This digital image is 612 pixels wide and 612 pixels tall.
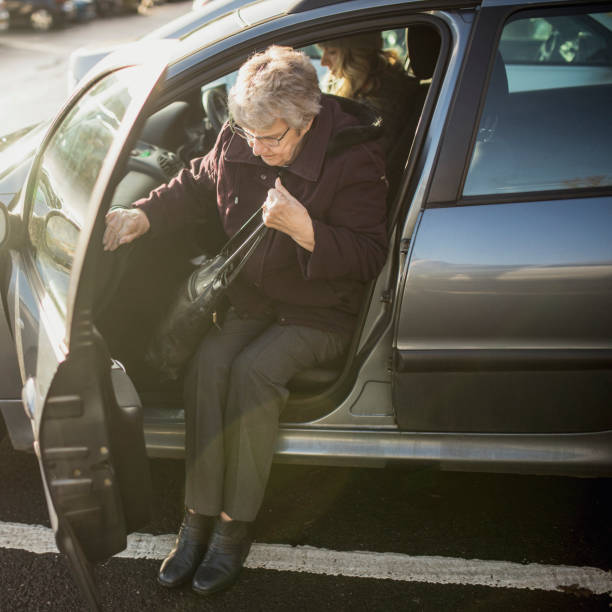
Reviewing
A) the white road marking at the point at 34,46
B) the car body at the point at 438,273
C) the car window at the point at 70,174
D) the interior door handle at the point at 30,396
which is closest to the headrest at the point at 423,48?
the car body at the point at 438,273

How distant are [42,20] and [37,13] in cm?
19

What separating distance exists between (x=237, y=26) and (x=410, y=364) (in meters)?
1.13

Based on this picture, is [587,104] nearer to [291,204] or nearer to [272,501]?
[291,204]

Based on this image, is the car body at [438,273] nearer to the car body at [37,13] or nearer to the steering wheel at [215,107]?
the steering wheel at [215,107]

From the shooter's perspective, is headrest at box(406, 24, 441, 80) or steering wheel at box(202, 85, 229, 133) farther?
steering wheel at box(202, 85, 229, 133)

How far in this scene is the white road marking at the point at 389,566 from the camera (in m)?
2.06

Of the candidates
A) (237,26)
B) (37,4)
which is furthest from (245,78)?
(37,4)

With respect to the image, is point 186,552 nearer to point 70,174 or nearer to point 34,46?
point 70,174

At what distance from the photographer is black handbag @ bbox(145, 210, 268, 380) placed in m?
2.07

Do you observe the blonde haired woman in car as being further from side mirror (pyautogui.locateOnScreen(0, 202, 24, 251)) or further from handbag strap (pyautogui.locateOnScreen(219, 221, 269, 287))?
side mirror (pyautogui.locateOnScreen(0, 202, 24, 251))

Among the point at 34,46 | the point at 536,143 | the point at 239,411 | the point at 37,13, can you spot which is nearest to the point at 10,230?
the point at 239,411

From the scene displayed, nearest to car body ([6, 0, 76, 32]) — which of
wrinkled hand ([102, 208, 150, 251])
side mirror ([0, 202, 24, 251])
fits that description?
wrinkled hand ([102, 208, 150, 251])

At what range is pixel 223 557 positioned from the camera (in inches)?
82.7

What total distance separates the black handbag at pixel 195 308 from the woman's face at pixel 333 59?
112cm
